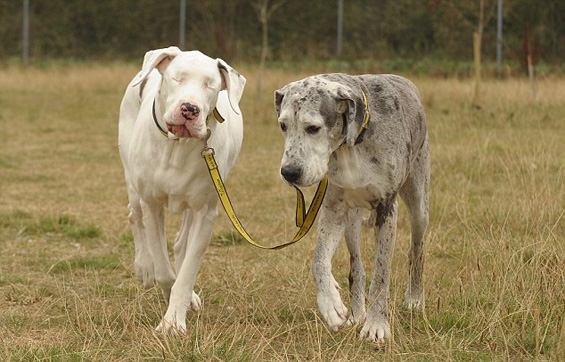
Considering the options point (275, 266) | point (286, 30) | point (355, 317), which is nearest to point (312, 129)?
point (355, 317)

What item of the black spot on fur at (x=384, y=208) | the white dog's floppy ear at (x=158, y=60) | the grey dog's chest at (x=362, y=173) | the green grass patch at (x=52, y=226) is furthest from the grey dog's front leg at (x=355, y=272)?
the green grass patch at (x=52, y=226)

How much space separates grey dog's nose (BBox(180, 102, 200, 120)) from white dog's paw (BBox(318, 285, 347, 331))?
1027 mm

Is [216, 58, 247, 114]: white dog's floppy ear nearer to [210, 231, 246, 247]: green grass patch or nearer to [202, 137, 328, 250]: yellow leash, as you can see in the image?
[202, 137, 328, 250]: yellow leash

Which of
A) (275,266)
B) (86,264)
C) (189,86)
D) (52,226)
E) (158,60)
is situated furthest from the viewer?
(52,226)

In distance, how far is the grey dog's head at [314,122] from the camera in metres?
4.31

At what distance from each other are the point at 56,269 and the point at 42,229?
4.42ft

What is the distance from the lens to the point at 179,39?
2395 centimetres

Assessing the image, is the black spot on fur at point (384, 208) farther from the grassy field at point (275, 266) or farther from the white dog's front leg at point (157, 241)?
the white dog's front leg at point (157, 241)

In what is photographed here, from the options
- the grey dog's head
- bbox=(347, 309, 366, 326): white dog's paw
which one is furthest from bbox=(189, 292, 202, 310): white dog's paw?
the grey dog's head

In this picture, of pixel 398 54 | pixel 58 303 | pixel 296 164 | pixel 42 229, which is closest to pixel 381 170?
pixel 296 164

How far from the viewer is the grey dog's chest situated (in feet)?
15.2

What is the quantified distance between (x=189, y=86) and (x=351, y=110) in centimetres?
89

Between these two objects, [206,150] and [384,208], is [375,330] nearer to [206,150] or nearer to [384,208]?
[384,208]

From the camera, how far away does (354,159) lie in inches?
182
